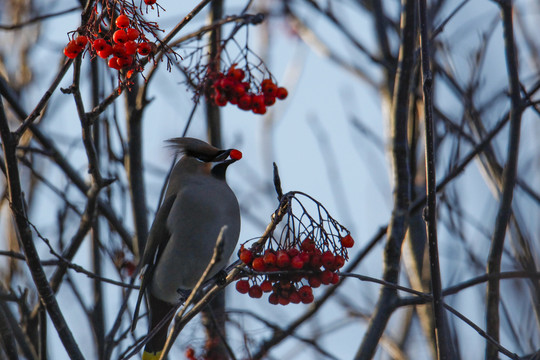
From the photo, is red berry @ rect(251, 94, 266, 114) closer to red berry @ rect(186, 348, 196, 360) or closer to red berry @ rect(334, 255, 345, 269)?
red berry @ rect(334, 255, 345, 269)

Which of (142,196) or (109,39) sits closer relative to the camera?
(109,39)

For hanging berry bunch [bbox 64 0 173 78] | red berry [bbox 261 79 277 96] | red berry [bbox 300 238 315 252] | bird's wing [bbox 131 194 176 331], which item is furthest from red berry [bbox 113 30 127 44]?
bird's wing [bbox 131 194 176 331]

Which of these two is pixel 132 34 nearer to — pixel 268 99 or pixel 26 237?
pixel 26 237

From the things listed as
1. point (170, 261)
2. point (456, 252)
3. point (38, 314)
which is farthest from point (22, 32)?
point (456, 252)

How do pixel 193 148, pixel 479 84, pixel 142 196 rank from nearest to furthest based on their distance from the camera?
pixel 479 84 → pixel 142 196 → pixel 193 148

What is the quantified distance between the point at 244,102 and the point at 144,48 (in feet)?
3.41

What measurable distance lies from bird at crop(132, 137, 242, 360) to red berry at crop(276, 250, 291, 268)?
4.21ft

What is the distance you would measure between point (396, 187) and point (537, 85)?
73 cm

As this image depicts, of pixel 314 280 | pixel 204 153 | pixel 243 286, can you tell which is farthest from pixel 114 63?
pixel 204 153

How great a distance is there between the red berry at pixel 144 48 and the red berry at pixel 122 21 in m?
0.08

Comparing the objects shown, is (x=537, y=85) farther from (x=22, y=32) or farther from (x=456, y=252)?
(x=22, y=32)

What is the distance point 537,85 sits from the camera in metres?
3.15

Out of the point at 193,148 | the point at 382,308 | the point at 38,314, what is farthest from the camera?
the point at 193,148

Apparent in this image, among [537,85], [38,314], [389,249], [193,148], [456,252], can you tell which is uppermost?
[193,148]
